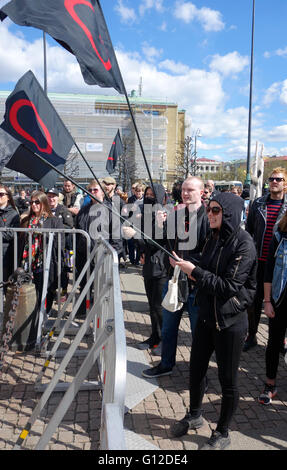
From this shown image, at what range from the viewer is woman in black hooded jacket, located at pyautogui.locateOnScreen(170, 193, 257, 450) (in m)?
2.54

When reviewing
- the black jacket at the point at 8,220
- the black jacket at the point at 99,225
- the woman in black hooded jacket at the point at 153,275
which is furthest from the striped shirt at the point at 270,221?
the black jacket at the point at 8,220

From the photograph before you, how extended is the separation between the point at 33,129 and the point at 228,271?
2.31 meters

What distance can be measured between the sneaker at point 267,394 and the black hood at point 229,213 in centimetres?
179

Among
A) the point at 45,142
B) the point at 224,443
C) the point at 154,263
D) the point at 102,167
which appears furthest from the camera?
the point at 102,167

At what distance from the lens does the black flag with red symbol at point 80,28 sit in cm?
253

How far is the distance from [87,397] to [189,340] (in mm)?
1774

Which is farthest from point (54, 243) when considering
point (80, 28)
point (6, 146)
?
point (80, 28)

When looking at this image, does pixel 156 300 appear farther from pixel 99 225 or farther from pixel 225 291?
pixel 225 291

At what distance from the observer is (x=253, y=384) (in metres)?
3.76

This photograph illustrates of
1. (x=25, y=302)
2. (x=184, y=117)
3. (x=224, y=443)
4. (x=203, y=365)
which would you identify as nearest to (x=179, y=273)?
(x=203, y=365)

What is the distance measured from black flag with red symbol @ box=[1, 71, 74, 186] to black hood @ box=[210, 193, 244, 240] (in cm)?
183

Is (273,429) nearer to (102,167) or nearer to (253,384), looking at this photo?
(253,384)

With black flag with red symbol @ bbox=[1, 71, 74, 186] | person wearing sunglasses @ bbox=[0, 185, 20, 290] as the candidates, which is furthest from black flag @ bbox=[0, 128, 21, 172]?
person wearing sunglasses @ bbox=[0, 185, 20, 290]

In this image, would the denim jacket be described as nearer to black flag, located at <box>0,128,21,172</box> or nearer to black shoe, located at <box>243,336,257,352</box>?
black shoe, located at <box>243,336,257,352</box>
